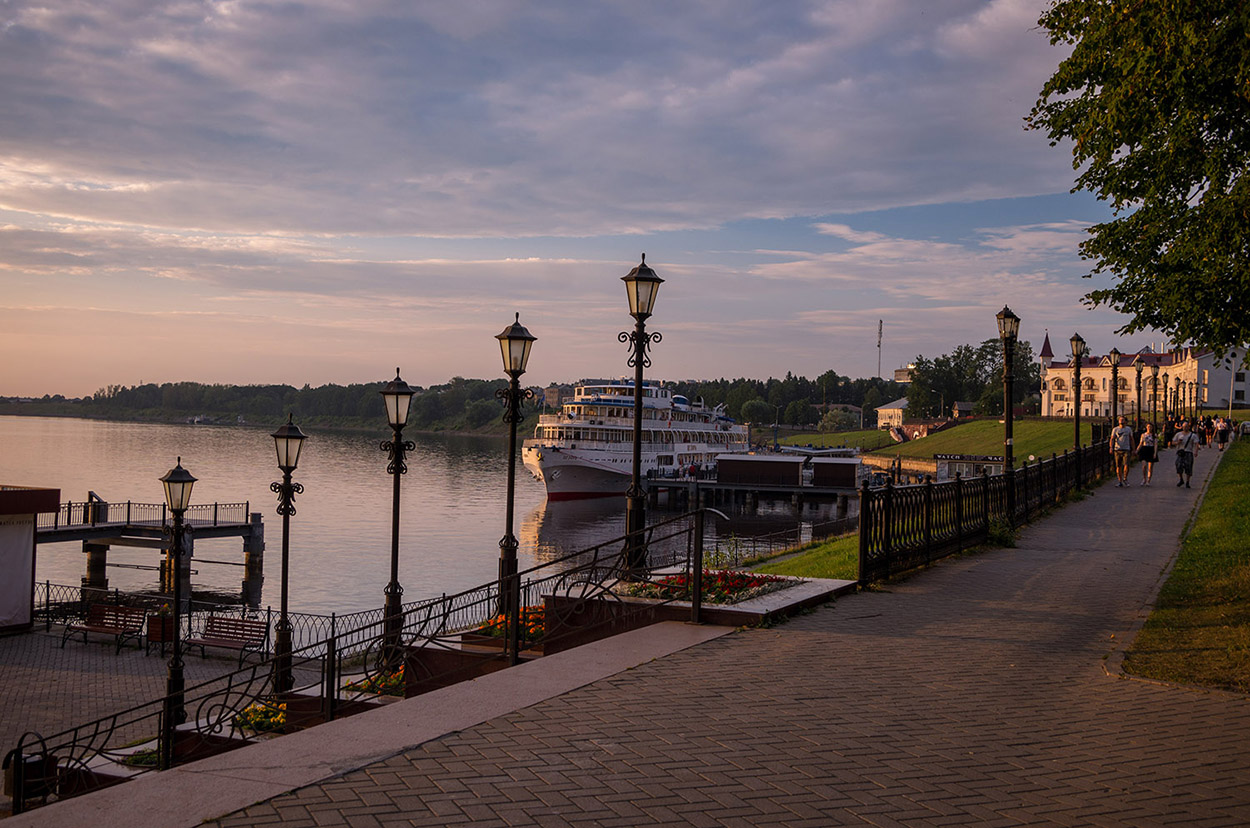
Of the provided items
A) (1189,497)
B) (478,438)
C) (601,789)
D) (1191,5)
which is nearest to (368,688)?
(601,789)

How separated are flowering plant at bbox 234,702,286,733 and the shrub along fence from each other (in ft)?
21.7

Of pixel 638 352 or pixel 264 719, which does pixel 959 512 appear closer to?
pixel 638 352

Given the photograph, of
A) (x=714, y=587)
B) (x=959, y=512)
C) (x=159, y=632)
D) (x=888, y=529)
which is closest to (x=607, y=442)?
(x=159, y=632)

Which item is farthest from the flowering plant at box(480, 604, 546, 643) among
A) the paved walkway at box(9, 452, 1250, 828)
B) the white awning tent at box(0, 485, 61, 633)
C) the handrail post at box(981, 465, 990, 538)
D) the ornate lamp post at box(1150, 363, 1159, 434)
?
the ornate lamp post at box(1150, 363, 1159, 434)

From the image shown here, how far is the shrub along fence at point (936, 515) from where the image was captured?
1188cm

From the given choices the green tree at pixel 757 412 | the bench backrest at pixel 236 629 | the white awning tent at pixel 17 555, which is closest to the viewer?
the bench backrest at pixel 236 629

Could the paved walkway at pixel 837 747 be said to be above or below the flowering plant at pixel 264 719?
above

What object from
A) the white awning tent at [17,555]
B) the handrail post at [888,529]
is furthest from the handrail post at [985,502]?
the white awning tent at [17,555]

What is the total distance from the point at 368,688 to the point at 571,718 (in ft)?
11.3

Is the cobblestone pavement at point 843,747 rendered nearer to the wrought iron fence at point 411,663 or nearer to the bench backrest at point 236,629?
the wrought iron fence at point 411,663

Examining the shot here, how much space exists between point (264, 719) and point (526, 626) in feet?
9.13

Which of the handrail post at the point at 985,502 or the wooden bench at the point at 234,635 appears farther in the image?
the wooden bench at the point at 234,635

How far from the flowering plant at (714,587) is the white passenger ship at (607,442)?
56398 millimetres

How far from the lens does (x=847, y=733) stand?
6133 mm
